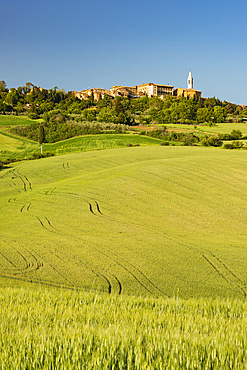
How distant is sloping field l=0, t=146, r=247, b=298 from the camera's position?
9625 millimetres

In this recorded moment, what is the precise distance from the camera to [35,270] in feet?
33.1

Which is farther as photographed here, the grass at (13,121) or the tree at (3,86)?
the tree at (3,86)

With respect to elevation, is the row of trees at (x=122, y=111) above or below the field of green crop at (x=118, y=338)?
above

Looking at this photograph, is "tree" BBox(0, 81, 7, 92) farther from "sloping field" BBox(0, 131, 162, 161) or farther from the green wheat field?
the green wheat field

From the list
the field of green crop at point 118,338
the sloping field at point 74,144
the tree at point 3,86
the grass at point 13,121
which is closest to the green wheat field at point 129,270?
the field of green crop at point 118,338

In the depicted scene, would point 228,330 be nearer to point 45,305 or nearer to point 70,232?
point 45,305

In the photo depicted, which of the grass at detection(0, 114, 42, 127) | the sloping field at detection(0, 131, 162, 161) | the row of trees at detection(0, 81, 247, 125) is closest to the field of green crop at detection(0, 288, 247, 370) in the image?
the sloping field at detection(0, 131, 162, 161)

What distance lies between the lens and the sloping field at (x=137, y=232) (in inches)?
379

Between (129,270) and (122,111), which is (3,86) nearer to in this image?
(122,111)

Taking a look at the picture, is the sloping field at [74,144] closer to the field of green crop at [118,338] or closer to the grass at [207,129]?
the grass at [207,129]

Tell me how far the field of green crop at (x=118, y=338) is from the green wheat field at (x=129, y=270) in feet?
0.06

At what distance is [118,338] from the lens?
139 inches

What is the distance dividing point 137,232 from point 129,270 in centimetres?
503

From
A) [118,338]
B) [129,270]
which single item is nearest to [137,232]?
[129,270]
